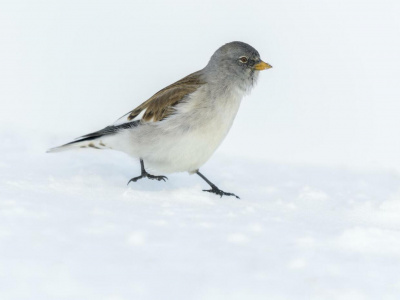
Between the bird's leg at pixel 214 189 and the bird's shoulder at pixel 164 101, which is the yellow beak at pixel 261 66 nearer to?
the bird's shoulder at pixel 164 101

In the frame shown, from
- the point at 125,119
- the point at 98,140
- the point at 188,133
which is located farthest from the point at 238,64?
the point at 98,140

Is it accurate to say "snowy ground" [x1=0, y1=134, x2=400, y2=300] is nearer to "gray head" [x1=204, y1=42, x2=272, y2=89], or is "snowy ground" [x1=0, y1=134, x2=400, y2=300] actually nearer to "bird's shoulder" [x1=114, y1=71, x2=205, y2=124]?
"bird's shoulder" [x1=114, y1=71, x2=205, y2=124]

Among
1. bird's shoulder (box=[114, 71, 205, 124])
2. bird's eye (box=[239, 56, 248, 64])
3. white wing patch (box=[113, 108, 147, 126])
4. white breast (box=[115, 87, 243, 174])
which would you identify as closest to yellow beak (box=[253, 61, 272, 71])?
bird's eye (box=[239, 56, 248, 64])

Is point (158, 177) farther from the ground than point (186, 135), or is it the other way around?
point (186, 135)

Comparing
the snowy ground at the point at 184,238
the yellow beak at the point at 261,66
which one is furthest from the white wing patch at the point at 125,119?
the yellow beak at the point at 261,66

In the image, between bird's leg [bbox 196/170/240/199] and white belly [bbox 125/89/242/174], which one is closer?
white belly [bbox 125/89/242/174]

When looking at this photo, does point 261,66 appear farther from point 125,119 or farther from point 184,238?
point 184,238

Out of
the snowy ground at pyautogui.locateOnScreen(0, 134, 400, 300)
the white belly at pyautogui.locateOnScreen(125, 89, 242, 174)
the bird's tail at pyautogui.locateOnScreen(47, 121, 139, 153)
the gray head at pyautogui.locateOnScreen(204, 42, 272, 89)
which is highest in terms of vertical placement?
the gray head at pyautogui.locateOnScreen(204, 42, 272, 89)

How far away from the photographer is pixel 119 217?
5.95 metres

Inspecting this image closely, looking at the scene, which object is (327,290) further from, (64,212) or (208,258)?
(64,212)

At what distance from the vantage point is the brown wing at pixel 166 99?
7.29m

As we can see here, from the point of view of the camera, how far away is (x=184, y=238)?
5.56 metres

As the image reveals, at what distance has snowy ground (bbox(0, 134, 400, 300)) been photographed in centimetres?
488

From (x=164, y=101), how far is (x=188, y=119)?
0.38m
